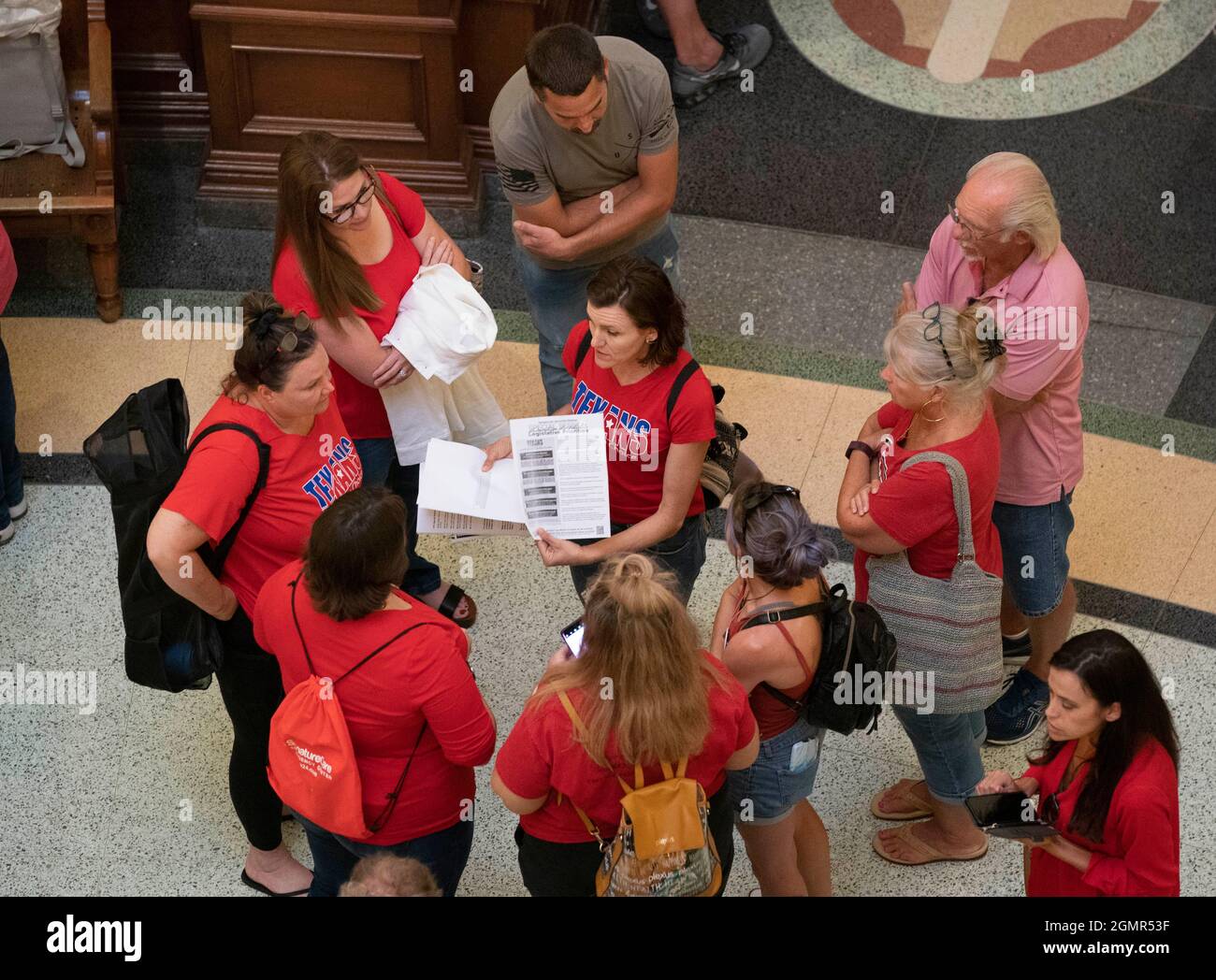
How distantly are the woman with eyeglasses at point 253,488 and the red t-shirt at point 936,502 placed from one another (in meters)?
1.22

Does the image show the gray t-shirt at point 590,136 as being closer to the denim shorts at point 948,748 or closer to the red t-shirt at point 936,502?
the red t-shirt at point 936,502

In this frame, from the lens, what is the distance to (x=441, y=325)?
11.0 feet

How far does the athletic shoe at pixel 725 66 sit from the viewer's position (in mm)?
5742

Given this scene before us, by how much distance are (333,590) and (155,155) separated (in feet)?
12.1

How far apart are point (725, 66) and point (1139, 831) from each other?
4.15 meters

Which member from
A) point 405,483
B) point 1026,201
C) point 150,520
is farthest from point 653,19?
point 150,520

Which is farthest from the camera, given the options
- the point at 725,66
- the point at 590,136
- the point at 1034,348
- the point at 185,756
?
the point at 725,66

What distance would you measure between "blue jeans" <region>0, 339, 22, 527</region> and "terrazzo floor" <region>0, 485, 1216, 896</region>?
9cm

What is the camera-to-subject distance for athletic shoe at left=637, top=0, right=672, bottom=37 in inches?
230

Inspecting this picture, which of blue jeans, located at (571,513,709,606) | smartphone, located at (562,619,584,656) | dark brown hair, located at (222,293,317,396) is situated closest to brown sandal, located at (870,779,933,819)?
blue jeans, located at (571,513,709,606)

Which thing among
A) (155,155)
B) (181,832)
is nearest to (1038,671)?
(181,832)

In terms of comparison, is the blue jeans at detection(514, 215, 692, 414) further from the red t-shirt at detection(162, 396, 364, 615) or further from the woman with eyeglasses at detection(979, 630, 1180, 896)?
the woman with eyeglasses at detection(979, 630, 1180, 896)

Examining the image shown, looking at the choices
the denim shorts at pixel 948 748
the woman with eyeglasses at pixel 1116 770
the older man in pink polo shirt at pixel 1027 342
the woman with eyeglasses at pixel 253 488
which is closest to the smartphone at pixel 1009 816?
the woman with eyeglasses at pixel 1116 770

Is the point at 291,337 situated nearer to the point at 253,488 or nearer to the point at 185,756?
the point at 253,488
